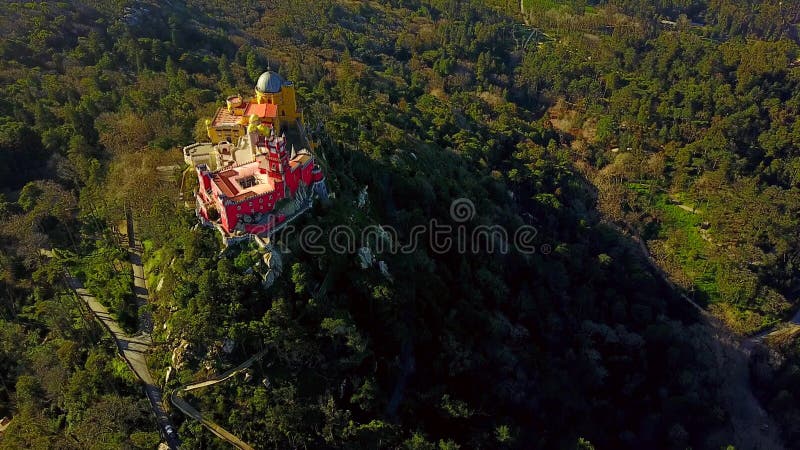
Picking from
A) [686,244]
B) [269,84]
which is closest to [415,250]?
[269,84]

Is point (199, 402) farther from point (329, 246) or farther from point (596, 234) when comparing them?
point (596, 234)

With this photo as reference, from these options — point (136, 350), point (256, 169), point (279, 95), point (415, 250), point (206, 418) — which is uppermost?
point (279, 95)

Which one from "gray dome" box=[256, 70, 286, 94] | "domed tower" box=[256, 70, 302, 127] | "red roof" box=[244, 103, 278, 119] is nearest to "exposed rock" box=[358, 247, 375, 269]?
"red roof" box=[244, 103, 278, 119]

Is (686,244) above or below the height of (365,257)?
below

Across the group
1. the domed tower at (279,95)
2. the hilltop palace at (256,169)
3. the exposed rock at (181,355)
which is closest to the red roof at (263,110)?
the hilltop palace at (256,169)

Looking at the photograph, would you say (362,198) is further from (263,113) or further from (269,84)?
(269,84)

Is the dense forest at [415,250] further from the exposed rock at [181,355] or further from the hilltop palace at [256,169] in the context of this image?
the hilltop palace at [256,169]
